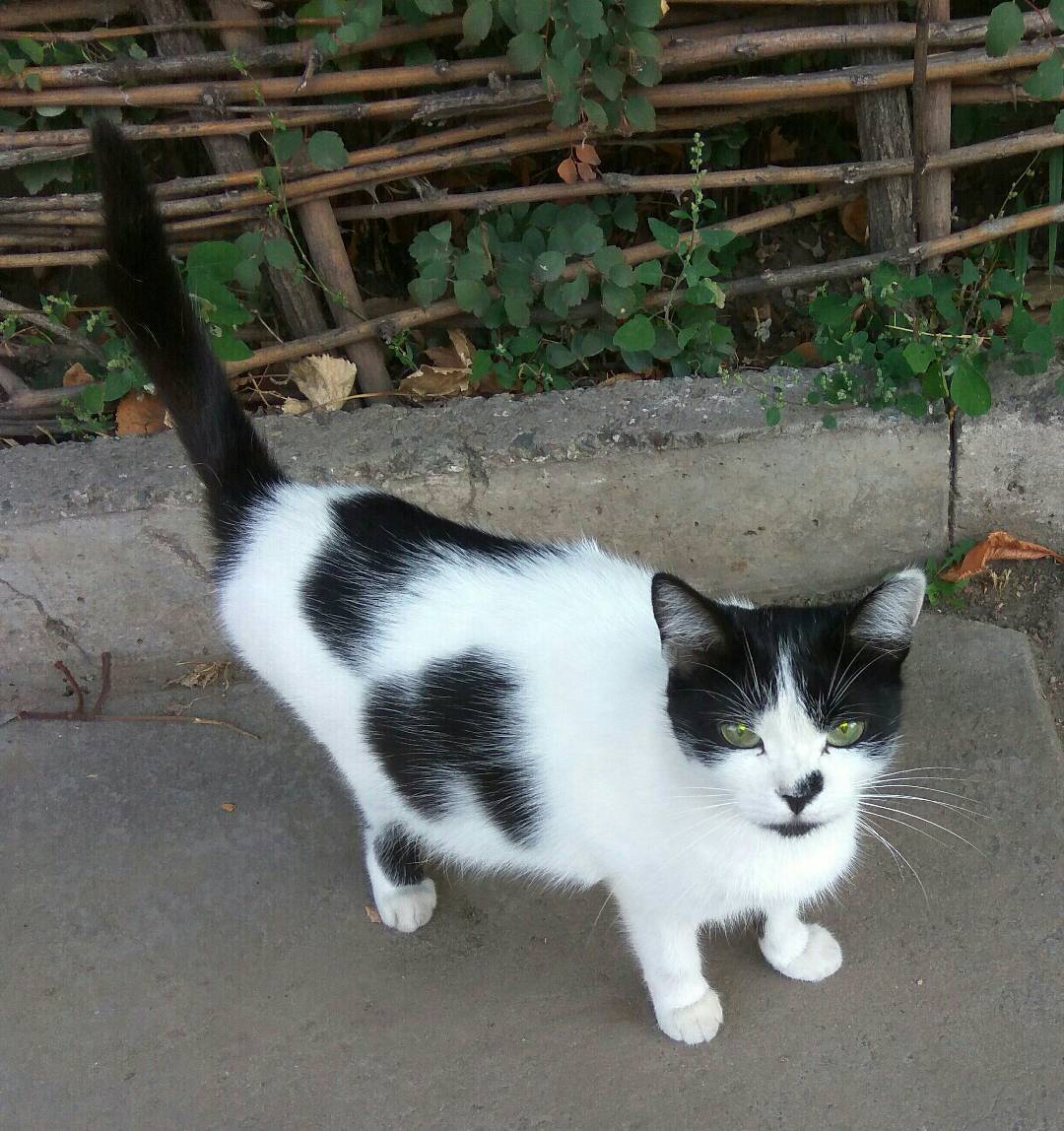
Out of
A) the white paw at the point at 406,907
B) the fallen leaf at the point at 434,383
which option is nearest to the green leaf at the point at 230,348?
the fallen leaf at the point at 434,383

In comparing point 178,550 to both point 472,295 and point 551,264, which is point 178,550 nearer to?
point 472,295

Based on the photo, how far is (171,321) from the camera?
1545 mm

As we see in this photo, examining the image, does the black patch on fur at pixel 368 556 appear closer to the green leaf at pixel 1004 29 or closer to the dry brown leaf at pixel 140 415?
the dry brown leaf at pixel 140 415

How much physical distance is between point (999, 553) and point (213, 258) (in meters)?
1.73

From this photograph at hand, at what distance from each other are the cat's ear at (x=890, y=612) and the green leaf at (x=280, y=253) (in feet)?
4.65

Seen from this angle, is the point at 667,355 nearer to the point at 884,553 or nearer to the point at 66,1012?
the point at 884,553

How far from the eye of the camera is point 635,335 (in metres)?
2.12

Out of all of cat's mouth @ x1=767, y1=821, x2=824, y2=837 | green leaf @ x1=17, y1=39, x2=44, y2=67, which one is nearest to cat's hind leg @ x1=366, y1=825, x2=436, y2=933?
cat's mouth @ x1=767, y1=821, x2=824, y2=837

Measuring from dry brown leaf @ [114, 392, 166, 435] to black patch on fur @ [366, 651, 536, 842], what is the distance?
1.13 m

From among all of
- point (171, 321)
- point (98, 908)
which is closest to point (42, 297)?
point (171, 321)

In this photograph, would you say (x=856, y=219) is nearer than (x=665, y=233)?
No

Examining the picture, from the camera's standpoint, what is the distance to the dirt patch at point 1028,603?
6.81 ft

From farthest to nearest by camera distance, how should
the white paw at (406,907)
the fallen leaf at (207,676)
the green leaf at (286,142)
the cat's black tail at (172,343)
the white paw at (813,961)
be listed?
the fallen leaf at (207,676) → the green leaf at (286,142) → the white paw at (406,907) → the white paw at (813,961) → the cat's black tail at (172,343)

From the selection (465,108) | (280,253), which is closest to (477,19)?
(465,108)
